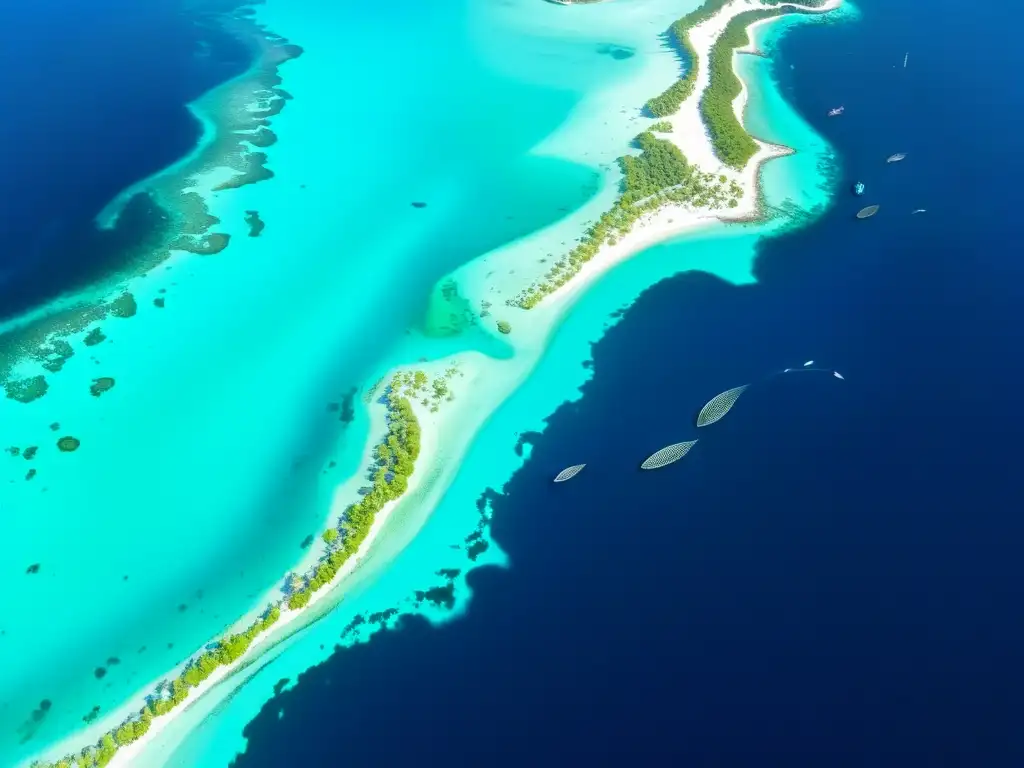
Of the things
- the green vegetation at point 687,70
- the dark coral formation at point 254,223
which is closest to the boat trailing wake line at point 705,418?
the dark coral formation at point 254,223

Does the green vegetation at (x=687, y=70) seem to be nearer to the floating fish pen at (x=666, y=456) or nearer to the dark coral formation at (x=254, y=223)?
the dark coral formation at (x=254, y=223)

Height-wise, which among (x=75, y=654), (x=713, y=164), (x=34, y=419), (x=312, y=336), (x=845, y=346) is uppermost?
(x=713, y=164)

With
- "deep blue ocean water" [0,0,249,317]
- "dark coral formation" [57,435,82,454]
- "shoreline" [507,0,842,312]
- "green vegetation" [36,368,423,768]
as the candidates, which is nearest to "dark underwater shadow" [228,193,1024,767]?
"green vegetation" [36,368,423,768]

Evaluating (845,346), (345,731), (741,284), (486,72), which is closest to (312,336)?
(345,731)

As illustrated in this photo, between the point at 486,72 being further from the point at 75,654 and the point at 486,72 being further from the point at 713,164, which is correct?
the point at 75,654

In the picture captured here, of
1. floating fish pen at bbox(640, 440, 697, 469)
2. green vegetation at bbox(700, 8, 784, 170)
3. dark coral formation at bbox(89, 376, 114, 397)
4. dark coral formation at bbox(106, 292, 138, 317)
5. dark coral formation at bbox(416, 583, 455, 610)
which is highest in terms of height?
green vegetation at bbox(700, 8, 784, 170)

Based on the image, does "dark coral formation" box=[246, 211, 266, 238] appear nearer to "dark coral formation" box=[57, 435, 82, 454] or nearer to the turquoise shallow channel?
the turquoise shallow channel

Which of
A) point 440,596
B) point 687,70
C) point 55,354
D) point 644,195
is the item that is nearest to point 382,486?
point 440,596
